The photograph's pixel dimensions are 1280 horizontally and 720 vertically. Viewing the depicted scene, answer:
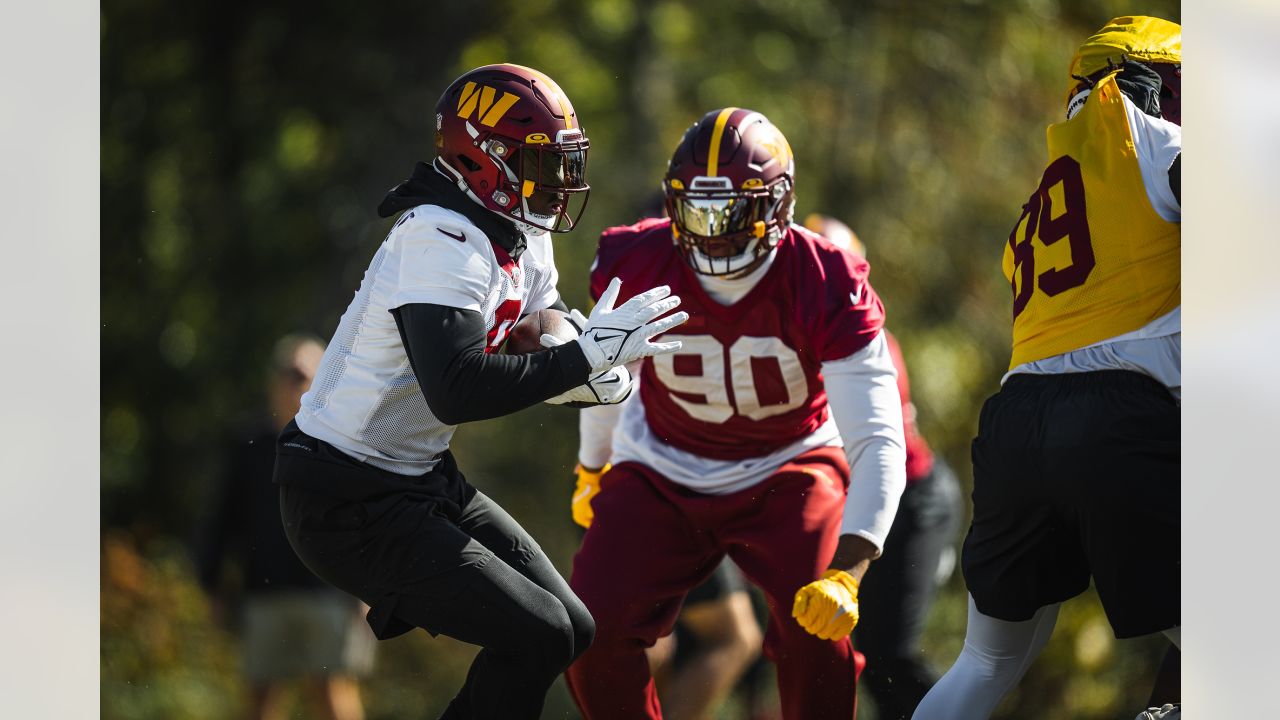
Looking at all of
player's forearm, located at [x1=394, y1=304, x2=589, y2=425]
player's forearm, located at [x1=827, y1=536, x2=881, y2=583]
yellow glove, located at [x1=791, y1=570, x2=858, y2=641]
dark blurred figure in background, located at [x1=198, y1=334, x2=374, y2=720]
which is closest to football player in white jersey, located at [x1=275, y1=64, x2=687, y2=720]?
player's forearm, located at [x1=394, y1=304, x2=589, y2=425]

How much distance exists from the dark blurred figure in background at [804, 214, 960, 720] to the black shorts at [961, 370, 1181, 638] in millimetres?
1086

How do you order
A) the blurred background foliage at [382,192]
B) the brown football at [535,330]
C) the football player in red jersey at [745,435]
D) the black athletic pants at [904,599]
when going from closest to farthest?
1. the brown football at [535,330]
2. the football player in red jersey at [745,435]
3. the black athletic pants at [904,599]
4. the blurred background foliage at [382,192]

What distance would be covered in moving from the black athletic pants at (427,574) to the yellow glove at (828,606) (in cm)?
51

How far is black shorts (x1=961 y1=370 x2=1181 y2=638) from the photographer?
288 cm

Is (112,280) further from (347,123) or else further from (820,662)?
(820,662)

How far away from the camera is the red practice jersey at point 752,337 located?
343 cm

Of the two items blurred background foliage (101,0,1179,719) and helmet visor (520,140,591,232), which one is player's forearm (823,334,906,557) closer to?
helmet visor (520,140,591,232)

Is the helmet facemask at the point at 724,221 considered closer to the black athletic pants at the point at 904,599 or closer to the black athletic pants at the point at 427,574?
the black athletic pants at the point at 427,574

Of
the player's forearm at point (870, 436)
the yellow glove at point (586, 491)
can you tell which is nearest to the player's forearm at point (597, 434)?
the yellow glove at point (586, 491)

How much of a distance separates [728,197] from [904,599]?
1.63 meters

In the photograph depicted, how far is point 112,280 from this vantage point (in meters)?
7.32

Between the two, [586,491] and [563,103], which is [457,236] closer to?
[563,103]
